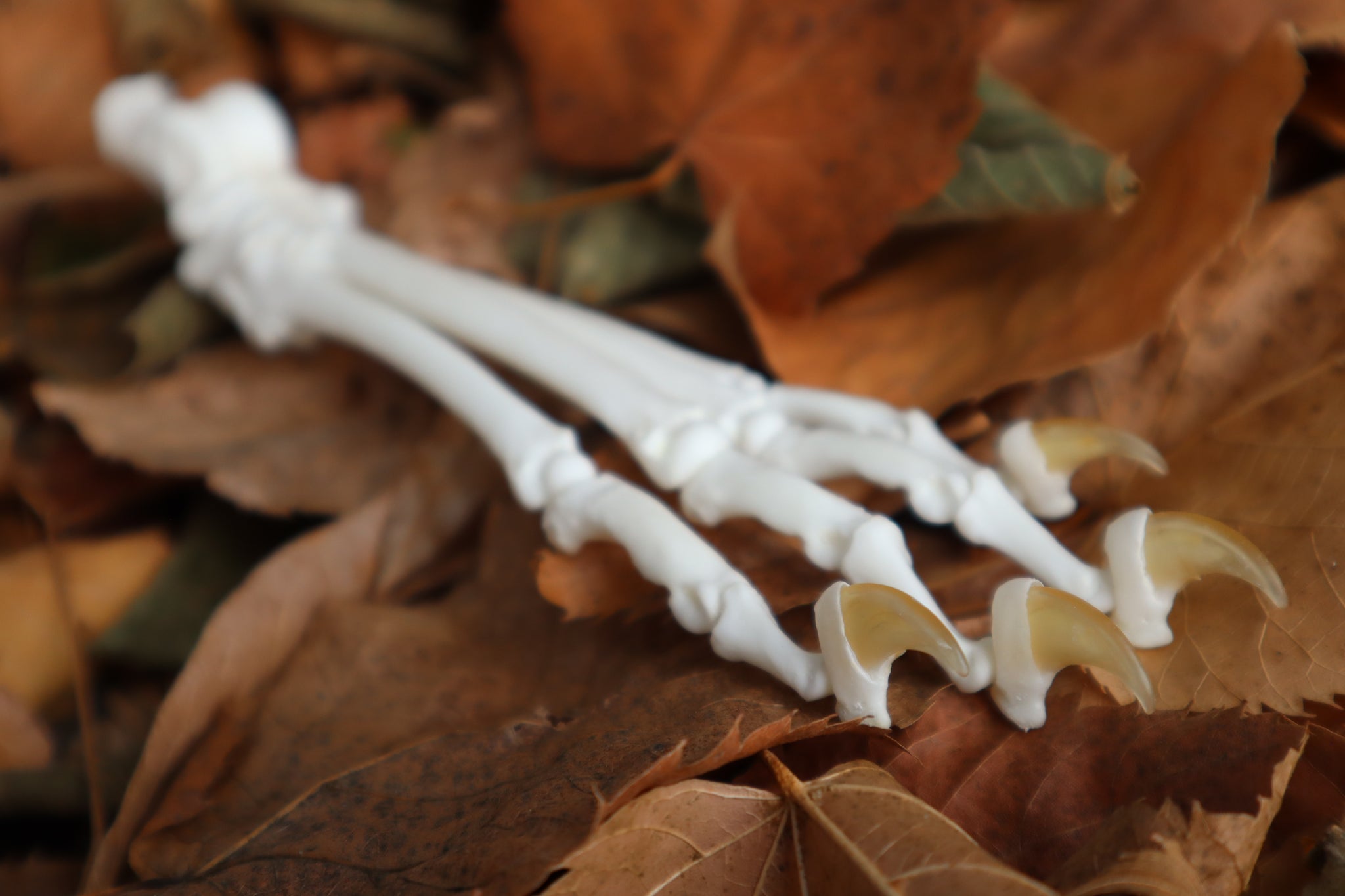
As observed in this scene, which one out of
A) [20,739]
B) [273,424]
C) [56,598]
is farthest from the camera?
[273,424]

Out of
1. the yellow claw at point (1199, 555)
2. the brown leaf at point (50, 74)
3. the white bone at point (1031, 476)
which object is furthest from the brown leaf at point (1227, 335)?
the brown leaf at point (50, 74)

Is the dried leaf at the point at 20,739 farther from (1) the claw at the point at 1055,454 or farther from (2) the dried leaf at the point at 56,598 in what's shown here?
(1) the claw at the point at 1055,454

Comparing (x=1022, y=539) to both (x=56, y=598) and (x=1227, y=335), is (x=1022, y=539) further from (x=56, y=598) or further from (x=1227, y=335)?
(x=56, y=598)

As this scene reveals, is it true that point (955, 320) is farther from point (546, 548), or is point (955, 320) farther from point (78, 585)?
point (78, 585)

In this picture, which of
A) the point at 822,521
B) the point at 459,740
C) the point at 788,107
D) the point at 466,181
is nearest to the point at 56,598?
the point at 459,740

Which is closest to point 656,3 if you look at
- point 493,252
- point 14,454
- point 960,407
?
point 493,252

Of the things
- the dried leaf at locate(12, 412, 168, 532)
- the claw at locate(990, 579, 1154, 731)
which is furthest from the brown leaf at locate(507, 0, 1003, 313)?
the dried leaf at locate(12, 412, 168, 532)
